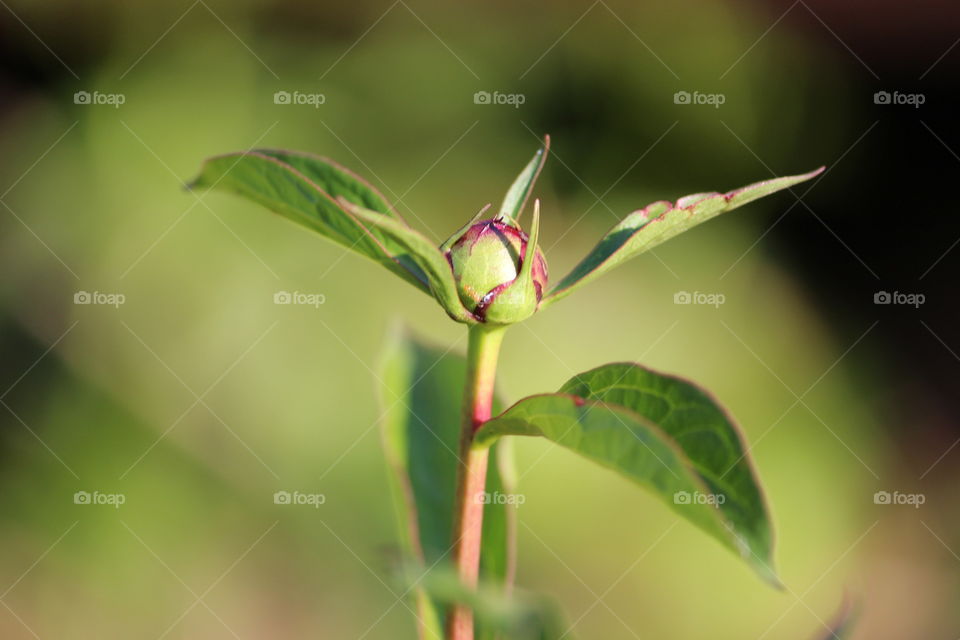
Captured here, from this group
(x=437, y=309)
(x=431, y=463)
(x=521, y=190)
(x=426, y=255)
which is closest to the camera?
(x=426, y=255)

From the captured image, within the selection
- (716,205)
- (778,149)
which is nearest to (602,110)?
(778,149)

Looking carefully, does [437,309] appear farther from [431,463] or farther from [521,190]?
[521,190]

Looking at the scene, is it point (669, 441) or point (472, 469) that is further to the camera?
point (472, 469)

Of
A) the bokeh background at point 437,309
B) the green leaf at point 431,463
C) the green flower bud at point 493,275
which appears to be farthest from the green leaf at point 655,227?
the bokeh background at point 437,309

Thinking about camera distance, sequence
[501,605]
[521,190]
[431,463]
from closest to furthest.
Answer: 1. [501,605]
2. [521,190]
3. [431,463]

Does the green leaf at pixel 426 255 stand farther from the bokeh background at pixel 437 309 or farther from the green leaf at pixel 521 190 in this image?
the bokeh background at pixel 437 309

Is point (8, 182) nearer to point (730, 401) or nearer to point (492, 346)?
point (730, 401)

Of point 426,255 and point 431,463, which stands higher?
point 426,255

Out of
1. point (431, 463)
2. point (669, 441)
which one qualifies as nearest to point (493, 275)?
point (669, 441)
